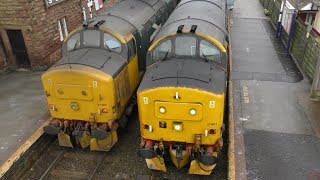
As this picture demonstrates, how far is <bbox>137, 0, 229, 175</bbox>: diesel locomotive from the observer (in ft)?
21.8

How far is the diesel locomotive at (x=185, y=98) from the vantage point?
6.65 metres

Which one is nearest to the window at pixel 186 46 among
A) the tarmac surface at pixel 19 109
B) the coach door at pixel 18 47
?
the tarmac surface at pixel 19 109

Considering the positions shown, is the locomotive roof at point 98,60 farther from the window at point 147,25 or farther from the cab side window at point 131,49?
the window at point 147,25

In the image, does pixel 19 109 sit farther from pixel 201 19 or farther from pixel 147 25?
pixel 201 19

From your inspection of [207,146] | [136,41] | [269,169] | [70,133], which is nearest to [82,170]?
[70,133]

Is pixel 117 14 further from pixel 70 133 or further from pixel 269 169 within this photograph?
pixel 269 169

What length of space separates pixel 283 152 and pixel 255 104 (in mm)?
2387

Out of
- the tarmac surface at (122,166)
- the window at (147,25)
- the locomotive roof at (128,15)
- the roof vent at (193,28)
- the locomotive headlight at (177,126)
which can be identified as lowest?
the tarmac surface at (122,166)

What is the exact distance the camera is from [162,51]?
317 inches

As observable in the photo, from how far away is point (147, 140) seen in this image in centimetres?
745

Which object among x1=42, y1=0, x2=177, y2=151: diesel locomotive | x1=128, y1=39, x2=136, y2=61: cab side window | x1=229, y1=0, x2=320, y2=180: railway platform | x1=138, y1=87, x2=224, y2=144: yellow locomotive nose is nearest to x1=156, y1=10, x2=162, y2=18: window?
x1=42, y1=0, x2=177, y2=151: diesel locomotive

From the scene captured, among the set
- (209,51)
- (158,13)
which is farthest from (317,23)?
(209,51)

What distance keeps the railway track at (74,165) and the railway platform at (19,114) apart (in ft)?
2.86

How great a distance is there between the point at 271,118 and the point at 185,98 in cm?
398
